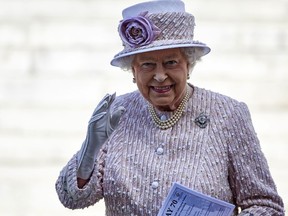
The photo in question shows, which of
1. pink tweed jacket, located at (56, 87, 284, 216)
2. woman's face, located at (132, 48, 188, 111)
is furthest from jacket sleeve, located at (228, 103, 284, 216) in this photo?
woman's face, located at (132, 48, 188, 111)

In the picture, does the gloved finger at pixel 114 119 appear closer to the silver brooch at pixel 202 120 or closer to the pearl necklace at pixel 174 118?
the pearl necklace at pixel 174 118

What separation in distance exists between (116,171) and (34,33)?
3353mm

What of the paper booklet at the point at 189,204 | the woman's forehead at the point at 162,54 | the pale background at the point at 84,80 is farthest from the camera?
the pale background at the point at 84,80

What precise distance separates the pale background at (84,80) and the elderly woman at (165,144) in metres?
2.95

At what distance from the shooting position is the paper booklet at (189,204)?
10.7 ft

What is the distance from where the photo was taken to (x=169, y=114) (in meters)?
3.49

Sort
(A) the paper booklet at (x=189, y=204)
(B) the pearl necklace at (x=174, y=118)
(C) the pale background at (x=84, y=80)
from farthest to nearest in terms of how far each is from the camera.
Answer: (C) the pale background at (x=84, y=80) → (B) the pearl necklace at (x=174, y=118) → (A) the paper booklet at (x=189, y=204)

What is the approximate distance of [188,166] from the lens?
11.1 feet

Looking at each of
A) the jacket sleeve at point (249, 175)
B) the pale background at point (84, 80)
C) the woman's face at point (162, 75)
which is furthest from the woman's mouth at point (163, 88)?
the pale background at point (84, 80)

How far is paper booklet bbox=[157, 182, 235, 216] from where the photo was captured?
3266mm

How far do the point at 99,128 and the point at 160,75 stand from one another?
258 mm

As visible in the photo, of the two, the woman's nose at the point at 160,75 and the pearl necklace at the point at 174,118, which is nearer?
the woman's nose at the point at 160,75

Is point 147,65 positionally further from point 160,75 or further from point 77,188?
point 77,188

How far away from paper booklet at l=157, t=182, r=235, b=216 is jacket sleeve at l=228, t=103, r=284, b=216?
11 cm
